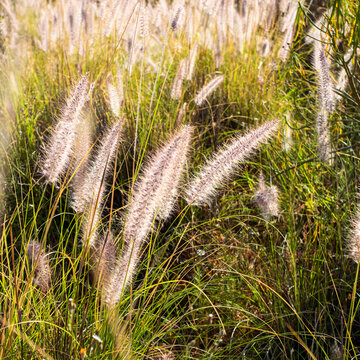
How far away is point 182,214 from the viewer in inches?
74.8

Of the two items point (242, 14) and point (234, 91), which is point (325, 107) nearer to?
point (234, 91)

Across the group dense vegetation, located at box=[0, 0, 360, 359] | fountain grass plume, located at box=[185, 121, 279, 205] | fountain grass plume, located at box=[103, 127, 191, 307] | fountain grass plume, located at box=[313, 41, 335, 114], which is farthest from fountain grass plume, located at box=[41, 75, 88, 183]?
fountain grass plume, located at box=[313, 41, 335, 114]

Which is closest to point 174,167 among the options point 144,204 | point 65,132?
point 144,204

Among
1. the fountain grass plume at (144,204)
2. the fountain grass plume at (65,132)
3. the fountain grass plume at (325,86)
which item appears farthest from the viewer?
the fountain grass plume at (325,86)

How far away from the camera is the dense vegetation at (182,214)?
114 cm

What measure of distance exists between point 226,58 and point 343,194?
72.4 inches

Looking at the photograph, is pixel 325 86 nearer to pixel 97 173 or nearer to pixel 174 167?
pixel 174 167

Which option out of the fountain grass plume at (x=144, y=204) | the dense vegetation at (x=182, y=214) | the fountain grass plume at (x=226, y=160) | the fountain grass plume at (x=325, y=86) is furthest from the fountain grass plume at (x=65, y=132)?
the fountain grass plume at (x=325, y=86)

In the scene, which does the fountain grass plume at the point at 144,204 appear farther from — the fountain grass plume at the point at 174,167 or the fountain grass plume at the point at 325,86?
the fountain grass plume at the point at 325,86

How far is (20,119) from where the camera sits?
7.20 feet

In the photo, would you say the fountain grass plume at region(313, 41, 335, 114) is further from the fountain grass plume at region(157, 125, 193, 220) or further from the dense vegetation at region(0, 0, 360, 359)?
the fountain grass plume at region(157, 125, 193, 220)

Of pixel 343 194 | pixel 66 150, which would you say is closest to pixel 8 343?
pixel 66 150

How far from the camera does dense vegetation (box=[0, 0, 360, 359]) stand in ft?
3.74

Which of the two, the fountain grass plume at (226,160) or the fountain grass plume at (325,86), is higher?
the fountain grass plume at (325,86)
